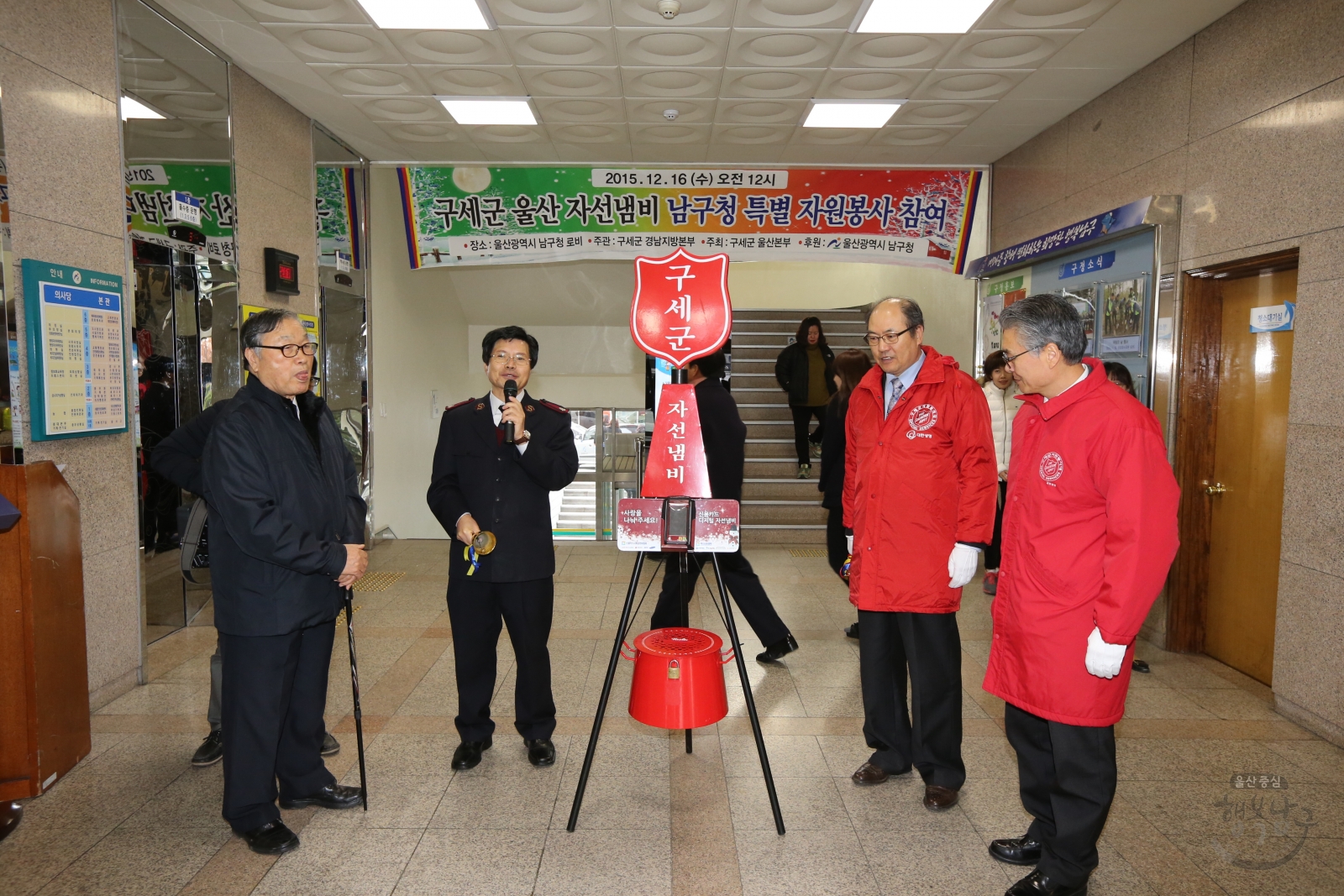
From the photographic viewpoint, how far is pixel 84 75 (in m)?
3.50

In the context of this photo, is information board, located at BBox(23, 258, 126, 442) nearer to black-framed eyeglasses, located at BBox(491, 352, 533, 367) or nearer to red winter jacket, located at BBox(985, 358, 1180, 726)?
black-framed eyeglasses, located at BBox(491, 352, 533, 367)

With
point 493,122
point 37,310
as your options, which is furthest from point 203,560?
point 493,122

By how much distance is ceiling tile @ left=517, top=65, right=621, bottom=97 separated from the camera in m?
4.84

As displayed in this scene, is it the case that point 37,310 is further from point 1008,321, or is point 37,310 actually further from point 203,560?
point 1008,321

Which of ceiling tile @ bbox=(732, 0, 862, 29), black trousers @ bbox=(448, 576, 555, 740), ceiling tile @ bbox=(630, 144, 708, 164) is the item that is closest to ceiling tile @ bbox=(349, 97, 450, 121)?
ceiling tile @ bbox=(630, 144, 708, 164)

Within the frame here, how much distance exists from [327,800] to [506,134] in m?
4.75

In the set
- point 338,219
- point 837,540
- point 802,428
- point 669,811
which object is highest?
point 338,219

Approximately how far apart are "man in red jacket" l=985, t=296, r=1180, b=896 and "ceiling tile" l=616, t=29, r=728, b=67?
2878mm

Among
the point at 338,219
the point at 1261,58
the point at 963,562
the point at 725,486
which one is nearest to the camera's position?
the point at 963,562

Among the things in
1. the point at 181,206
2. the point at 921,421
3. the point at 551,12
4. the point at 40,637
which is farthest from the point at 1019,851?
the point at 181,206

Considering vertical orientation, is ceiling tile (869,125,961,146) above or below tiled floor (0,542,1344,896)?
above

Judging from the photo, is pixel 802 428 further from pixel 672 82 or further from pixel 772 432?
pixel 672 82

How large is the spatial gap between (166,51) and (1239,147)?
5301mm

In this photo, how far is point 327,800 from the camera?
107 inches
